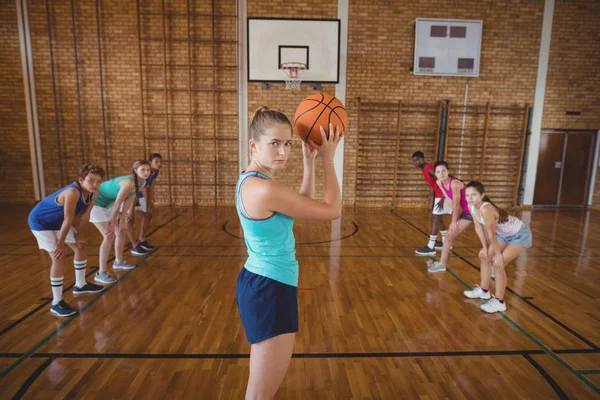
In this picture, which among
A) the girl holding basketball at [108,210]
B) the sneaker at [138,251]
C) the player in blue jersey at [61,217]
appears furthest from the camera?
the sneaker at [138,251]

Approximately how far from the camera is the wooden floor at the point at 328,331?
2.30 meters

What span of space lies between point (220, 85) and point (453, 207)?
6484 millimetres

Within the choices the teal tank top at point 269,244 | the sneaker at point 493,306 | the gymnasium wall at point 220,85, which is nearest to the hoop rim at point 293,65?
the gymnasium wall at point 220,85

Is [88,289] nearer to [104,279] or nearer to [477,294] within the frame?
[104,279]

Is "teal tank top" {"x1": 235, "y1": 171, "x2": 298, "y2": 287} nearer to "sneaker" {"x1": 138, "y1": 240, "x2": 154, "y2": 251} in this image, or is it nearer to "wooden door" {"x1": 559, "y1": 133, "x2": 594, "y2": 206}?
"sneaker" {"x1": 138, "y1": 240, "x2": 154, "y2": 251}

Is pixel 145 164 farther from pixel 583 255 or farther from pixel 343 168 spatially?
pixel 583 255

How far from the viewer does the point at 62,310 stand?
323 centimetres

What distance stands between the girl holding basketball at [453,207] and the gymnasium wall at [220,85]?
463 centimetres

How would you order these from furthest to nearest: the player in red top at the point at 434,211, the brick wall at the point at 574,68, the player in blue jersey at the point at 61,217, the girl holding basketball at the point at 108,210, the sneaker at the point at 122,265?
the brick wall at the point at 574,68 < the player in red top at the point at 434,211 < the sneaker at the point at 122,265 < the girl holding basketball at the point at 108,210 < the player in blue jersey at the point at 61,217

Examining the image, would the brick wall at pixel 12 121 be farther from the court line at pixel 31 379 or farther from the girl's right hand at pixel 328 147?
the girl's right hand at pixel 328 147

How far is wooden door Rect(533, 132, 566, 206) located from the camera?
918 centimetres

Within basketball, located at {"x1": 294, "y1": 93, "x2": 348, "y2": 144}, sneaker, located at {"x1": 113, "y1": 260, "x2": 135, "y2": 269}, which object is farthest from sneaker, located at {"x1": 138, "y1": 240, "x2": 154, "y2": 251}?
basketball, located at {"x1": 294, "y1": 93, "x2": 348, "y2": 144}

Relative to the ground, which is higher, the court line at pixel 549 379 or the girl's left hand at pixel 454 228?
the girl's left hand at pixel 454 228

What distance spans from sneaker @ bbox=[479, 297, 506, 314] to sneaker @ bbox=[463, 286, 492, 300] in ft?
0.73
